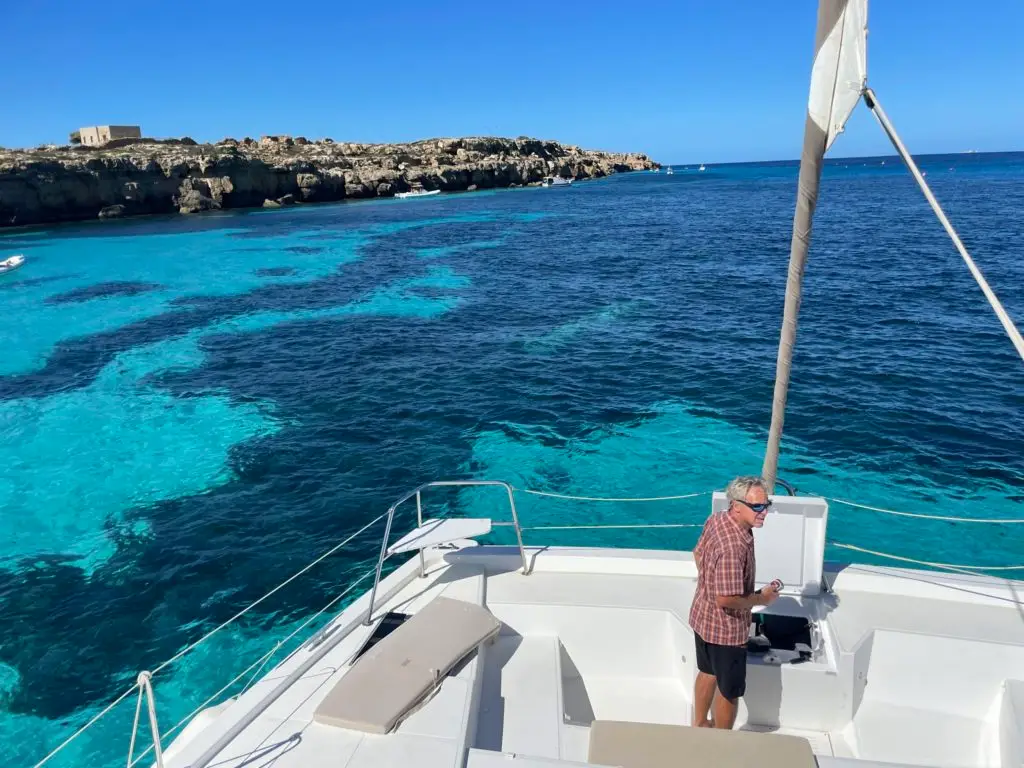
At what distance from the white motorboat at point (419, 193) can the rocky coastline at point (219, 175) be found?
92 cm

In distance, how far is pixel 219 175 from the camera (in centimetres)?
8338

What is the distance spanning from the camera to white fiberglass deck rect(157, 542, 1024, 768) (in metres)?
4.51

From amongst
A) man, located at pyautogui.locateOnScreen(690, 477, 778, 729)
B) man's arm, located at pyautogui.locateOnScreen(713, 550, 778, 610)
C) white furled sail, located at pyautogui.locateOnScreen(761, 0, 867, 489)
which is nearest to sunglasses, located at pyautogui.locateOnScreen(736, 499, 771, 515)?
man, located at pyautogui.locateOnScreen(690, 477, 778, 729)

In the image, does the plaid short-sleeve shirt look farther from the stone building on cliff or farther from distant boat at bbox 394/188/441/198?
the stone building on cliff

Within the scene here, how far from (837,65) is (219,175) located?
301 ft

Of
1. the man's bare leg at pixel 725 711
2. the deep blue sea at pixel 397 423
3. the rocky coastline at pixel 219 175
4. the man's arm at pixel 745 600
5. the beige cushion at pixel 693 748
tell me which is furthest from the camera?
the rocky coastline at pixel 219 175

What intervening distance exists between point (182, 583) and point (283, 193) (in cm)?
8874

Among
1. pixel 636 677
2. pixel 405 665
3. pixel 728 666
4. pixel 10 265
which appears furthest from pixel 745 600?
pixel 10 265

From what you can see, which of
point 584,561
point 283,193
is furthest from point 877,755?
point 283,193

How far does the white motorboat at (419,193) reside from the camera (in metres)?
98.6

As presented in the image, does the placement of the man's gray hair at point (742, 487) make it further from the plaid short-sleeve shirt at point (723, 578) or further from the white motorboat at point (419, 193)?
the white motorboat at point (419, 193)

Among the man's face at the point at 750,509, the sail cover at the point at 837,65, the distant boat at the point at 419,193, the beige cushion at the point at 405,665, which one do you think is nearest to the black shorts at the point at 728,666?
the man's face at the point at 750,509

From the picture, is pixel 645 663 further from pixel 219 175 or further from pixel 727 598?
pixel 219 175

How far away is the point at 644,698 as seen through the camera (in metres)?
5.84
